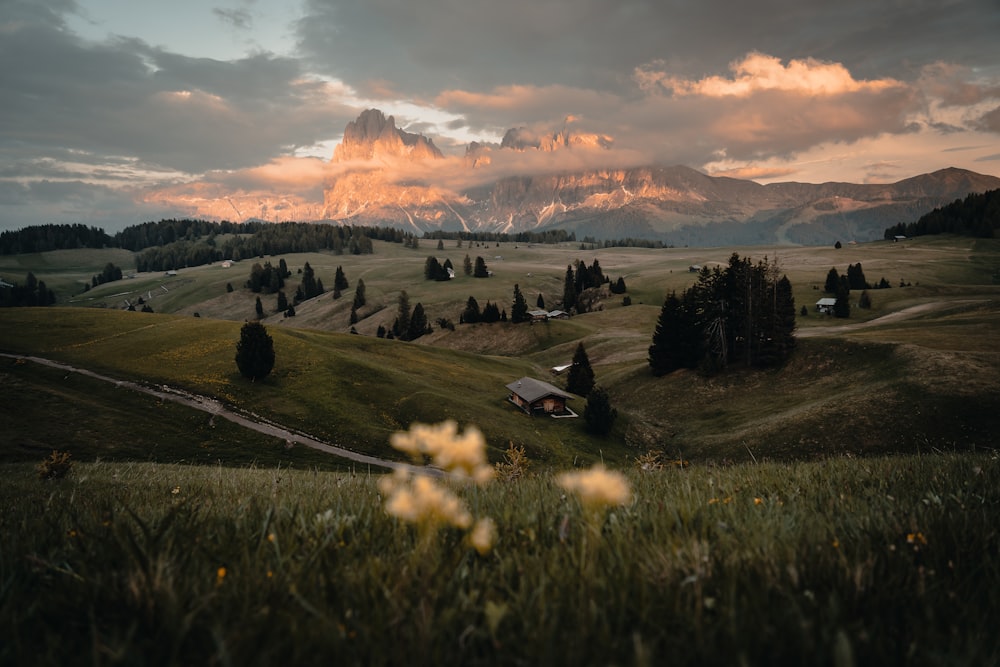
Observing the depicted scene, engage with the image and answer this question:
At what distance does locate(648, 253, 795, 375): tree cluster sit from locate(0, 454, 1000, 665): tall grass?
78.3 metres

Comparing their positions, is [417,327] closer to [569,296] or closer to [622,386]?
[569,296]

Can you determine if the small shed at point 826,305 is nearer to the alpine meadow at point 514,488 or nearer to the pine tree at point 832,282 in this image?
the alpine meadow at point 514,488

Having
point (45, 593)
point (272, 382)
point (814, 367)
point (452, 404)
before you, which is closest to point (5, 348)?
point (272, 382)

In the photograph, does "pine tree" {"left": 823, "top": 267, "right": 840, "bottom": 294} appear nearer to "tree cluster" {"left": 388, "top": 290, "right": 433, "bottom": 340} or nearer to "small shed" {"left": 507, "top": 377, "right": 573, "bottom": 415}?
"small shed" {"left": 507, "top": 377, "right": 573, "bottom": 415}

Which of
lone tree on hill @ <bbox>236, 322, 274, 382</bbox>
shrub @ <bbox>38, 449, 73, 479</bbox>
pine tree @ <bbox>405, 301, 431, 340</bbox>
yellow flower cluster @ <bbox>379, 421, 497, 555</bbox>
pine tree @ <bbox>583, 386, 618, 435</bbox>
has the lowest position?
pine tree @ <bbox>583, 386, 618, 435</bbox>

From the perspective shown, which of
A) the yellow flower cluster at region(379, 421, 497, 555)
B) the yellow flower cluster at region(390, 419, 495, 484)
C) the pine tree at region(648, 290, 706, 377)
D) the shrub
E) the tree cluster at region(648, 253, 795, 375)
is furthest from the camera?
the pine tree at region(648, 290, 706, 377)

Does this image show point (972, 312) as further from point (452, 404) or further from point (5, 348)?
point (5, 348)

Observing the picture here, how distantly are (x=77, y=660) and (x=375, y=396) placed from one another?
63.8 meters

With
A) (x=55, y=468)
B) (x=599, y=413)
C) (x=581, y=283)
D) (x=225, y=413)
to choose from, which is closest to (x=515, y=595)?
(x=55, y=468)

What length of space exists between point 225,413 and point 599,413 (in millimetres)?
43305

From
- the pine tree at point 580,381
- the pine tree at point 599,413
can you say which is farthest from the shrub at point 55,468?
the pine tree at point 580,381

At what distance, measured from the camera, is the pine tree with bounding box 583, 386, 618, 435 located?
61.2 meters

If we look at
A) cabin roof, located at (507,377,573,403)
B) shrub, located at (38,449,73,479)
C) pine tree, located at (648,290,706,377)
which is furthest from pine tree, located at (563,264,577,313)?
shrub, located at (38,449,73,479)

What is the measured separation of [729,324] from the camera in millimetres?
78125
